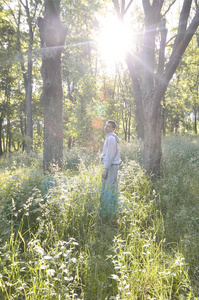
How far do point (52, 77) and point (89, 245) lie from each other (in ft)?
19.4

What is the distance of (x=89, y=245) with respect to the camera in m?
3.19

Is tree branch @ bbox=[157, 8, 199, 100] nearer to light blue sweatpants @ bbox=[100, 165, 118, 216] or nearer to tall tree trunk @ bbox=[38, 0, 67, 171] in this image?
light blue sweatpants @ bbox=[100, 165, 118, 216]

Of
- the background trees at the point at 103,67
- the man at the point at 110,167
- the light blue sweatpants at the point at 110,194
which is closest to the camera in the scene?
the light blue sweatpants at the point at 110,194


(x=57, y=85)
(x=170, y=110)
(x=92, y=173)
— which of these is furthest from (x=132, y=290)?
(x=170, y=110)

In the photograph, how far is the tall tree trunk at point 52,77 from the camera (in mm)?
7180

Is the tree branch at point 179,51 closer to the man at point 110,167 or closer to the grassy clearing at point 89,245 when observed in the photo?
the man at point 110,167

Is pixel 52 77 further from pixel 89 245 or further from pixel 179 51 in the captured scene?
pixel 89 245

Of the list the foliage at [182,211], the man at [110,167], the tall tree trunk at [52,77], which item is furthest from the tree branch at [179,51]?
the tall tree trunk at [52,77]

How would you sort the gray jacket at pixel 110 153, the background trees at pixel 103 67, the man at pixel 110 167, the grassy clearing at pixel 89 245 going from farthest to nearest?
1. the background trees at pixel 103 67
2. the gray jacket at pixel 110 153
3. the man at pixel 110 167
4. the grassy clearing at pixel 89 245

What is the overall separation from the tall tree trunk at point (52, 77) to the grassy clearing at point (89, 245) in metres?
2.67

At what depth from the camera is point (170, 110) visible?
24859mm

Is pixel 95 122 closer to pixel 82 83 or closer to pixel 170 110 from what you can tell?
pixel 82 83

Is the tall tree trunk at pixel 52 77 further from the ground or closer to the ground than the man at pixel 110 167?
further from the ground

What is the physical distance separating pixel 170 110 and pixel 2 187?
2405 centimetres
